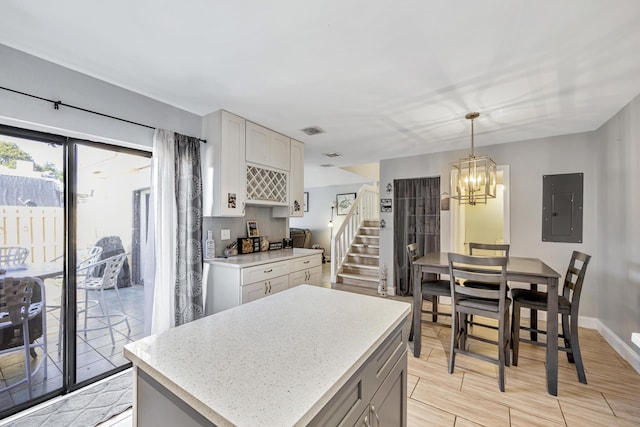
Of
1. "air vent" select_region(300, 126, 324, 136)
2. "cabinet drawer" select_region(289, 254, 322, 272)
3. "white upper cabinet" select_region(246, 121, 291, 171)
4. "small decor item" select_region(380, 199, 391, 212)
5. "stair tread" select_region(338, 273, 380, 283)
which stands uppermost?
"air vent" select_region(300, 126, 324, 136)

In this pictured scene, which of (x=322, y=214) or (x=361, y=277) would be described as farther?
(x=322, y=214)

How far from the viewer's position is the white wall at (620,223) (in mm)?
2514

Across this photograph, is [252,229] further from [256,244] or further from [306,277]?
[306,277]

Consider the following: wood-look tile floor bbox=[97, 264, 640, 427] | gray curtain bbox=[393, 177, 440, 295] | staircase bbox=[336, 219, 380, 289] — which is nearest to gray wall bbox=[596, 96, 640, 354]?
wood-look tile floor bbox=[97, 264, 640, 427]

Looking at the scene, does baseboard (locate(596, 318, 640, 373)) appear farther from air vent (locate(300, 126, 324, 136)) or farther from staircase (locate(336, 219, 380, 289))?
air vent (locate(300, 126, 324, 136))

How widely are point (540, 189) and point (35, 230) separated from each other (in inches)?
217

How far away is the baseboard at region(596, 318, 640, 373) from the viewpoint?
8.09ft

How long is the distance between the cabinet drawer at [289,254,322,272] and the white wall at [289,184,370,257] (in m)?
4.70

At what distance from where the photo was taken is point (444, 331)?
332cm

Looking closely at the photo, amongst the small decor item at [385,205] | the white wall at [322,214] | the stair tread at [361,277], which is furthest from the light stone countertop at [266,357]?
the white wall at [322,214]

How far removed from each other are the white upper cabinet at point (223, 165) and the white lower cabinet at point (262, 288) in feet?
2.62

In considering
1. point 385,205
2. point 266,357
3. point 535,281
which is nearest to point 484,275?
point 535,281

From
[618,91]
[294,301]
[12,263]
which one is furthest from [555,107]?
[12,263]

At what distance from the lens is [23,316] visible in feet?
6.44
